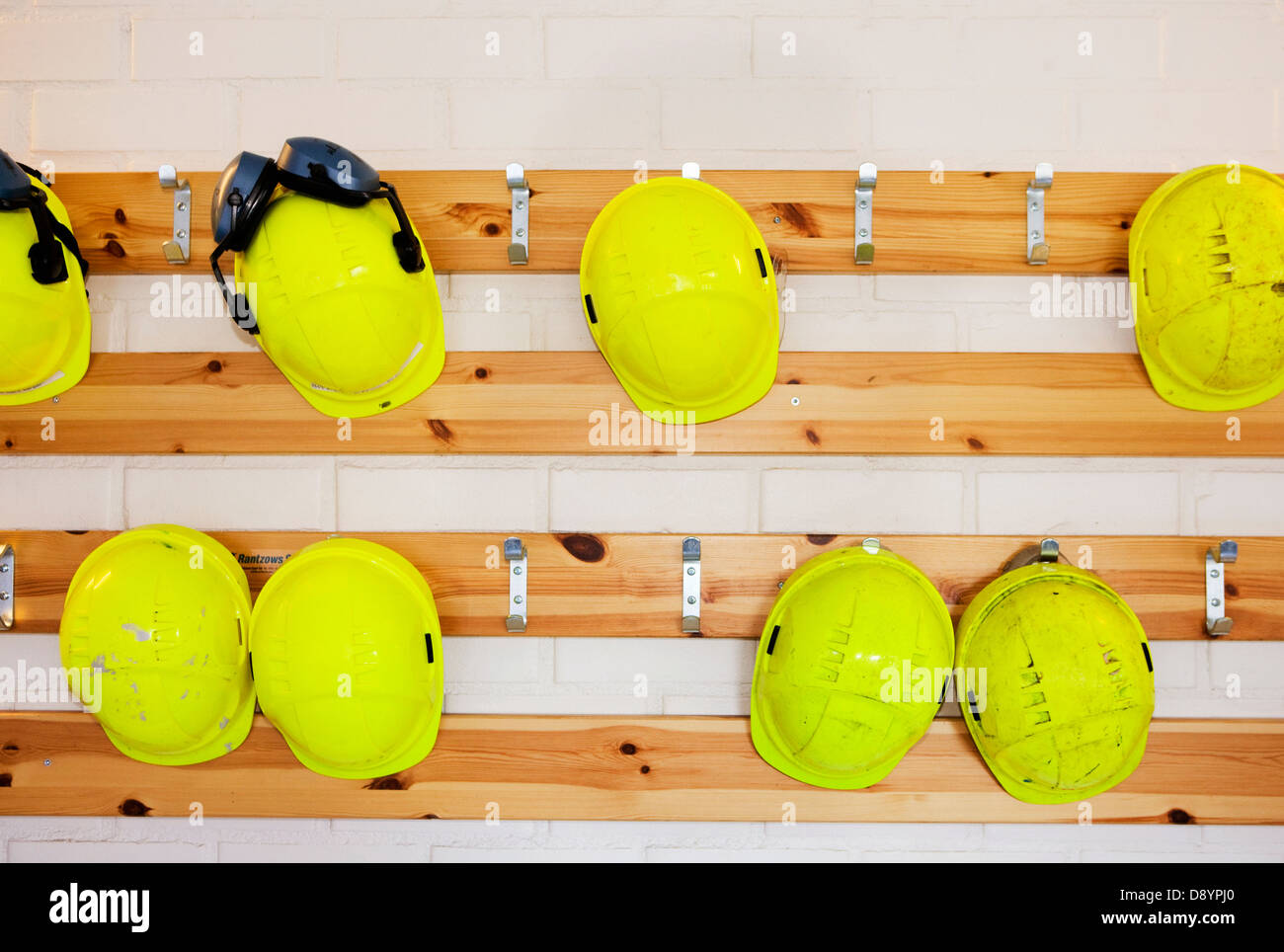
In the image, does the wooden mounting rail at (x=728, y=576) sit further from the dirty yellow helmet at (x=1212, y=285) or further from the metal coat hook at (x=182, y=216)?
the metal coat hook at (x=182, y=216)

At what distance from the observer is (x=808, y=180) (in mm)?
1766

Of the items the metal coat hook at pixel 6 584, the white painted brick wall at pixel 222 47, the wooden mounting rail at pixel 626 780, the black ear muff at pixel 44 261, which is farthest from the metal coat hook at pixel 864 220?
the metal coat hook at pixel 6 584

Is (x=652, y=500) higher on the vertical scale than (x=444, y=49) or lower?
lower

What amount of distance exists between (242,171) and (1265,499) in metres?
2.34

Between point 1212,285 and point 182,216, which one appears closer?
point 1212,285

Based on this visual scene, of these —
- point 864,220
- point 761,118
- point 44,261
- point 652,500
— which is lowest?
point 652,500

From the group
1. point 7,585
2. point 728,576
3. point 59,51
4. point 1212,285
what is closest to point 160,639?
point 7,585

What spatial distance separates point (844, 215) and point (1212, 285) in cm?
76

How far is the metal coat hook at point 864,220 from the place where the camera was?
68.4 inches

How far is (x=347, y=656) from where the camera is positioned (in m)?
1.57

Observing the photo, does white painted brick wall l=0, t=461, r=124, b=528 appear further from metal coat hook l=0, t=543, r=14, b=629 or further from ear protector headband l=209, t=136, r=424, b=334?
ear protector headband l=209, t=136, r=424, b=334

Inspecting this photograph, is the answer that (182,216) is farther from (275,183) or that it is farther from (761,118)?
(761,118)
